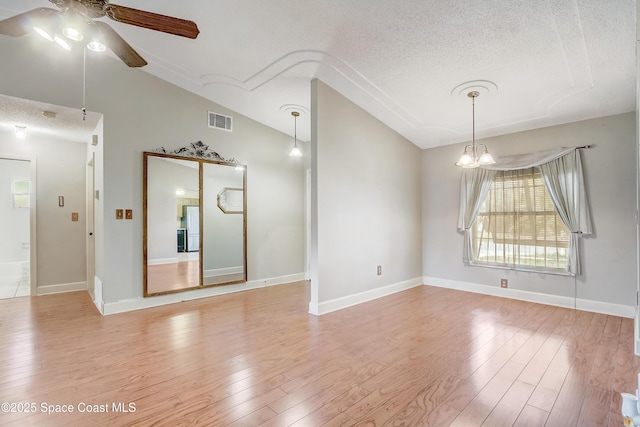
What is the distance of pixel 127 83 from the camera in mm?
3736

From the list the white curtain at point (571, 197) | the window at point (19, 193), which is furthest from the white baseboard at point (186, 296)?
the window at point (19, 193)

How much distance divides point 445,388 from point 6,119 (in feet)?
18.6

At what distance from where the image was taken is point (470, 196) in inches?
187

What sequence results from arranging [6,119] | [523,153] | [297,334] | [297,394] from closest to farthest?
[297,394] < [297,334] < [6,119] < [523,153]

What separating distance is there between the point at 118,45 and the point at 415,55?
2602mm

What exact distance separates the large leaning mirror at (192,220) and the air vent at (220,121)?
400 mm

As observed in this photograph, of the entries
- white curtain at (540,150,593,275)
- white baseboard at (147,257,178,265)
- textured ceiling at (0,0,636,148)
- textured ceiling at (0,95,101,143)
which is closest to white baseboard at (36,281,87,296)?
white baseboard at (147,257,178,265)

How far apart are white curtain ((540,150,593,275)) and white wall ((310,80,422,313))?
6.44 ft

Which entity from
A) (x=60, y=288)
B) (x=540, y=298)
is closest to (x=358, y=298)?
(x=540, y=298)

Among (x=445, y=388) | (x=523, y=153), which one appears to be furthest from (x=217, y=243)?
(x=523, y=153)

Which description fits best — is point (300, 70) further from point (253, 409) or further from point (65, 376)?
point (65, 376)

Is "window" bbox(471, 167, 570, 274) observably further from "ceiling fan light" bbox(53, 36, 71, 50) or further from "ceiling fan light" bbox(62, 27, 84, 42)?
"ceiling fan light" bbox(53, 36, 71, 50)

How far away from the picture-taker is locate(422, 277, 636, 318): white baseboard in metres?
3.57

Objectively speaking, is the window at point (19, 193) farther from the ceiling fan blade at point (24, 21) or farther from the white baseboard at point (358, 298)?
the white baseboard at point (358, 298)
